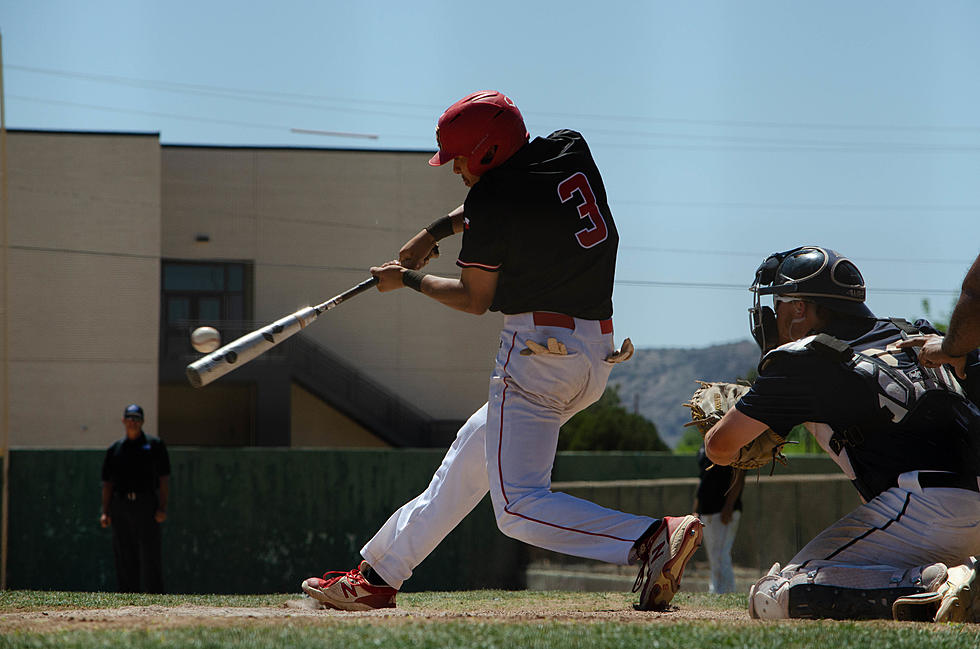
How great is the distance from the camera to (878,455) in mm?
4223

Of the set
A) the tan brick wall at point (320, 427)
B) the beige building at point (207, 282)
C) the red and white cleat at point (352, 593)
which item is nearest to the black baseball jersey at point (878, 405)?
the red and white cleat at point (352, 593)

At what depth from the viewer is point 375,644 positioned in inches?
124

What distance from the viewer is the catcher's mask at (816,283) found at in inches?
174

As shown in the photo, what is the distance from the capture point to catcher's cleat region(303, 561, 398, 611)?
15.3ft

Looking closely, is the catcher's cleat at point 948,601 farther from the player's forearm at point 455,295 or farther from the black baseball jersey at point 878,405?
the player's forearm at point 455,295

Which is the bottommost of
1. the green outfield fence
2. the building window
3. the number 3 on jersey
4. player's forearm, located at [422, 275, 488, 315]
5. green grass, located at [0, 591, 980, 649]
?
the green outfield fence

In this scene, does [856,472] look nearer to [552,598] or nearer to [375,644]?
[375,644]

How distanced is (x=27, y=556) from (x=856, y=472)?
12419 millimetres

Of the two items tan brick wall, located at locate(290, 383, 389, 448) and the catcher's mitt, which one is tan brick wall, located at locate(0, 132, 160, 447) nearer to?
tan brick wall, located at locate(290, 383, 389, 448)

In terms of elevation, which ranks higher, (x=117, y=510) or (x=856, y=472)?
(x=856, y=472)

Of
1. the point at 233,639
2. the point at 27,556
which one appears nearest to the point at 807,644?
the point at 233,639

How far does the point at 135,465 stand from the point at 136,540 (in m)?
0.74

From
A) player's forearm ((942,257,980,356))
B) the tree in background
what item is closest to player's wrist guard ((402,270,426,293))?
player's forearm ((942,257,980,356))

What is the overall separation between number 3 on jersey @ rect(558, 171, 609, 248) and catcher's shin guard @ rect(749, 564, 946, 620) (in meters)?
1.44
